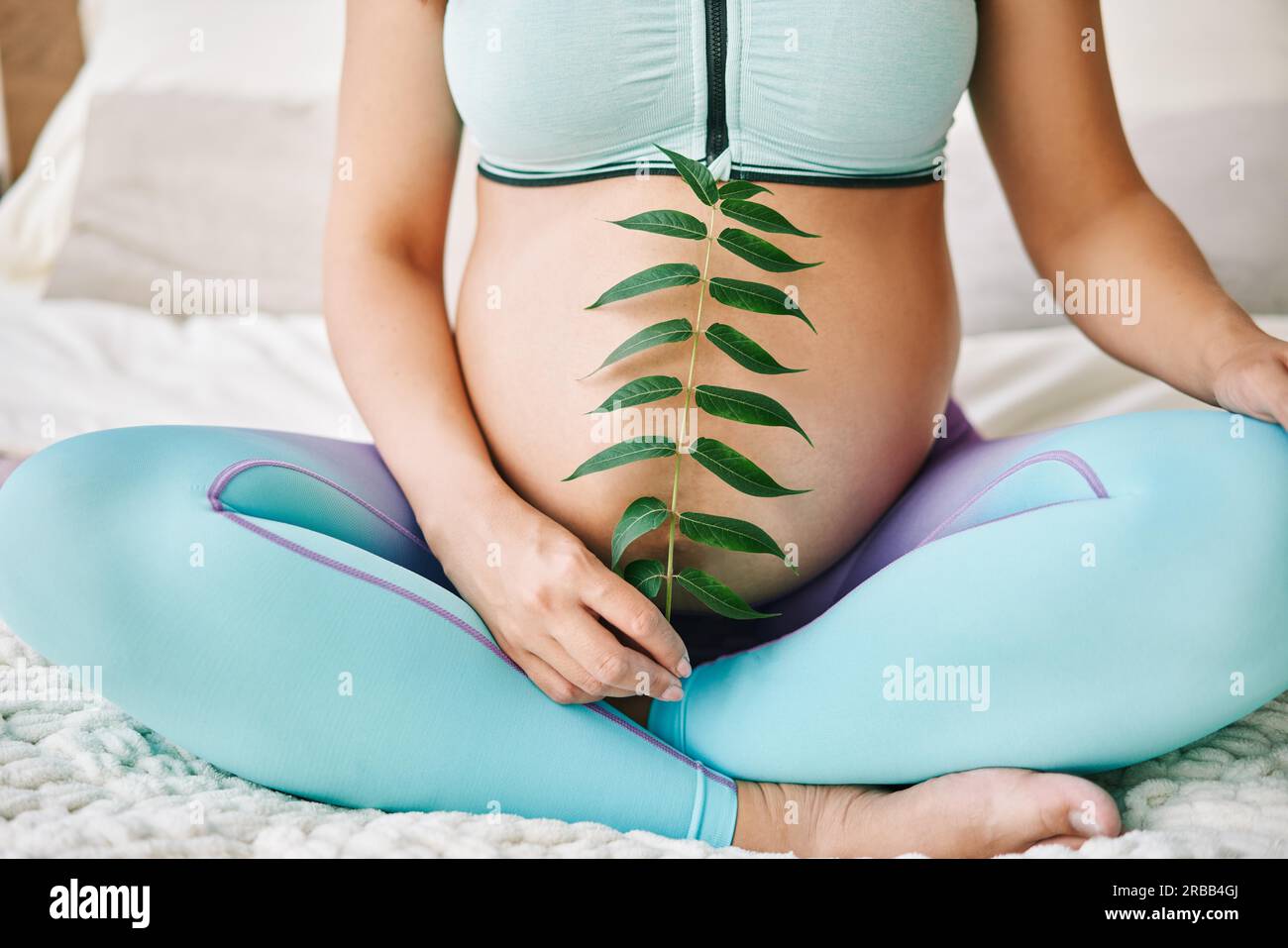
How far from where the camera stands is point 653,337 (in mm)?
694

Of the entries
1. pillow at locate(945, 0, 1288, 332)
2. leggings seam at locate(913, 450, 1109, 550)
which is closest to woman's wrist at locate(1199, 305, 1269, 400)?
leggings seam at locate(913, 450, 1109, 550)

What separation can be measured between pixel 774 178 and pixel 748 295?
13cm

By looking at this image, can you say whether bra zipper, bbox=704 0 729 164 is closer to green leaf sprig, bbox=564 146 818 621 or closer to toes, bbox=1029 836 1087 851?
green leaf sprig, bbox=564 146 818 621

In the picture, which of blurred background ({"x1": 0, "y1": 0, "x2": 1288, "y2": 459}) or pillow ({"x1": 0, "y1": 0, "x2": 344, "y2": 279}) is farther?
pillow ({"x1": 0, "y1": 0, "x2": 344, "y2": 279})

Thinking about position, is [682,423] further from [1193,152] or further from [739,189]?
[1193,152]

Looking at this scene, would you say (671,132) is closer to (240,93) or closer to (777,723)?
(777,723)

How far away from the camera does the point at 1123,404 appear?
124 centimetres

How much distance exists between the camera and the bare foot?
643 mm

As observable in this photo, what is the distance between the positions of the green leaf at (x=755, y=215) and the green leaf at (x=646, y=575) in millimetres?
235

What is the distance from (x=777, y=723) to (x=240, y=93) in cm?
→ 149

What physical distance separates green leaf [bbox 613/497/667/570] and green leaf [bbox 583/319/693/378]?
0.10 metres

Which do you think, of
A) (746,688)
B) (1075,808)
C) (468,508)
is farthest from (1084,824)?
(468,508)
